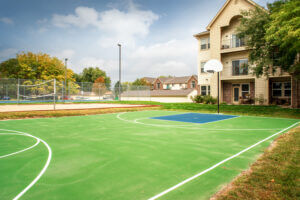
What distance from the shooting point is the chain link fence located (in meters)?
24.4

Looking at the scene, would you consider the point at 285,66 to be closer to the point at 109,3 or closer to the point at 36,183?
the point at 36,183

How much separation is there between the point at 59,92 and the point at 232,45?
24.2 meters

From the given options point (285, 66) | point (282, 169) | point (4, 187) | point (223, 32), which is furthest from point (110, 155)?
point (223, 32)

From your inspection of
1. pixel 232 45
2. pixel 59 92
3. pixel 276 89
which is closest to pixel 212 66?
pixel 232 45

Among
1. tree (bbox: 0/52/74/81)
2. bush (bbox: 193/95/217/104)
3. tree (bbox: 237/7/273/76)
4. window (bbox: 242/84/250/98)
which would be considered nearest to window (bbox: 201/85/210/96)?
bush (bbox: 193/95/217/104)

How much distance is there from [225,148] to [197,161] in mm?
1346

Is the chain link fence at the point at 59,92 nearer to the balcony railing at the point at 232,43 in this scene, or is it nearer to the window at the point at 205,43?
the window at the point at 205,43

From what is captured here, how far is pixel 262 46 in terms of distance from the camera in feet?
51.1

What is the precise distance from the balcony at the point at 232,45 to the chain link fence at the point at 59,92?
15.7 meters

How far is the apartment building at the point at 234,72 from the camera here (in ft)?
65.5

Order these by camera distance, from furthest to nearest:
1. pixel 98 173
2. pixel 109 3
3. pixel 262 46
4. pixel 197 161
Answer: pixel 109 3 < pixel 262 46 < pixel 197 161 < pixel 98 173

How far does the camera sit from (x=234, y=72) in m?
22.2

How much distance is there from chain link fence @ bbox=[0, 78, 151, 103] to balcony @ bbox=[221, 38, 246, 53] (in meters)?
15.7

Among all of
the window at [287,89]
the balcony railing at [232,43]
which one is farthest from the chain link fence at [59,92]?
the window at [287,89]
